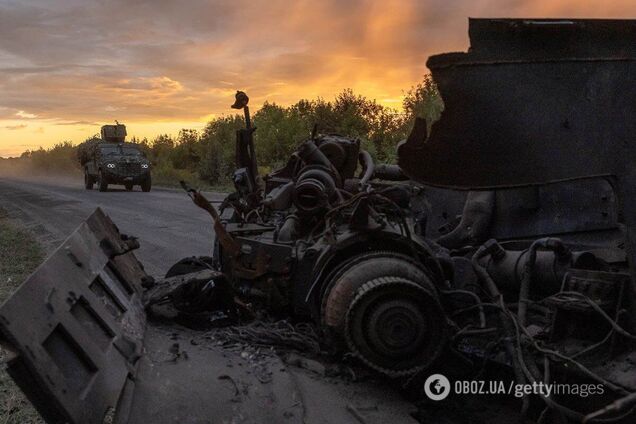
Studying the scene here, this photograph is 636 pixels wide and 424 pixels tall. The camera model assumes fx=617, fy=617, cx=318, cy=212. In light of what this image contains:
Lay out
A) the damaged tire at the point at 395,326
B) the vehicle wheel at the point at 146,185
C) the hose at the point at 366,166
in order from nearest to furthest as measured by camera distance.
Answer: the damaged tire at the point at 395,326 < the hose at the point at 366,166 < the vehicle wheel at the point at 146,185

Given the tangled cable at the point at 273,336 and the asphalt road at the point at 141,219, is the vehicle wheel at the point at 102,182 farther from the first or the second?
the tangled cable at the point at 273,336

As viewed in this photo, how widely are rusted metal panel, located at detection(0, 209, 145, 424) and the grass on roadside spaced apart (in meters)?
1.08

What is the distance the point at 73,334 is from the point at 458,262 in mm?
2574

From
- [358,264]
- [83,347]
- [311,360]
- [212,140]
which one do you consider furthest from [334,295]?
[212,140]

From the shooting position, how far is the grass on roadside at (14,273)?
163 inches

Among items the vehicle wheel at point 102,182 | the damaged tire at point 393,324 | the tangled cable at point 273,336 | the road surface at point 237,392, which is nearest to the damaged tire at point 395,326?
the damaged tire at point 393,324

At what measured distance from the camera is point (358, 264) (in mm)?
3711

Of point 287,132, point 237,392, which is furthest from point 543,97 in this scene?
point 287,132

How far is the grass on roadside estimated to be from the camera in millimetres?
4141

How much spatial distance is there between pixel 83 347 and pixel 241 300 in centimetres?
172

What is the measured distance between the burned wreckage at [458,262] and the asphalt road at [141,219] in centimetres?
474

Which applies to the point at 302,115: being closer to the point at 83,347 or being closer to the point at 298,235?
the point at 298,235

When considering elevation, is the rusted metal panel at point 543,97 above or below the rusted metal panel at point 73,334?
above

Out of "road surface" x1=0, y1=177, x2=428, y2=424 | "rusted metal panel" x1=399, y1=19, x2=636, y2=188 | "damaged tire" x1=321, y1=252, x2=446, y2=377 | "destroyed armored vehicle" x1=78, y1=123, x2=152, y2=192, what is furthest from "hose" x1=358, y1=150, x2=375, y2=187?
"destroyed armored vehicle" x1=78, y1=123, x2=152, y2=192
